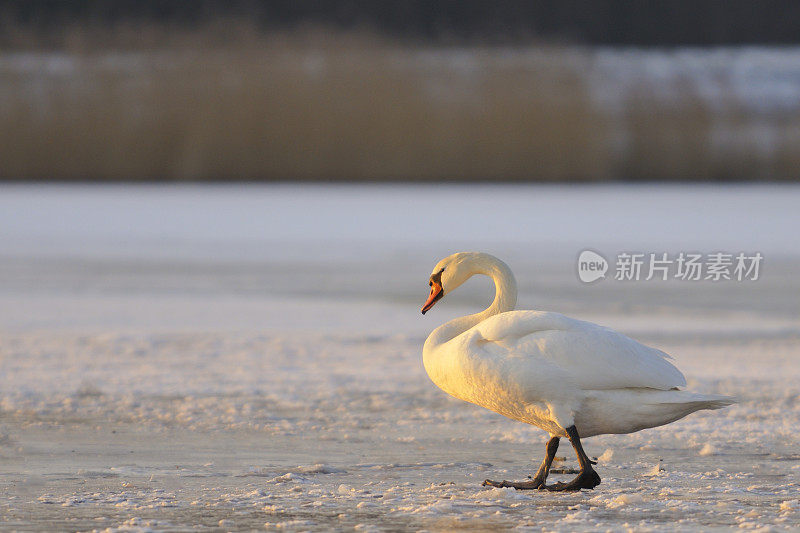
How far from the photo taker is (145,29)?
14.7 metres

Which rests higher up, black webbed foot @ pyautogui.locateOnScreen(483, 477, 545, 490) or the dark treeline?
the dark treeline

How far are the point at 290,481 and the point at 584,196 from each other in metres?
13.3

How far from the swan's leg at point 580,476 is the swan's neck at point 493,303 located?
423 mm

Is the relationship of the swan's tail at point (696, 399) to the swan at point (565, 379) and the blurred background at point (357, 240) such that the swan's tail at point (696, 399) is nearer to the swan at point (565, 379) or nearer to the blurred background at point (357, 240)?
the swan at point (565, 379)

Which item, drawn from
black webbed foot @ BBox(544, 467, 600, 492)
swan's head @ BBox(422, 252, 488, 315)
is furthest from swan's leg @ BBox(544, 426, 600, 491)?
swan's head @ BBox(422, 252, 488, 315)

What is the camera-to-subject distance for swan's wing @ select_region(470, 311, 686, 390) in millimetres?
3061

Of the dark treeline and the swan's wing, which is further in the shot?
the dark treeline

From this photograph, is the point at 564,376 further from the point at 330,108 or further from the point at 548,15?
the point at 548,15

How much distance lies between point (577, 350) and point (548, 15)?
1992cm

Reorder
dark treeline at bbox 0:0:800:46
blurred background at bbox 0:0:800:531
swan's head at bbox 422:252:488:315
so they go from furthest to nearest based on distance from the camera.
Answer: dark treeline at bbox 0:0:800:46 < swan's head at bbox 422:252:488:315 < blurred background at bbox 0:0:800:531

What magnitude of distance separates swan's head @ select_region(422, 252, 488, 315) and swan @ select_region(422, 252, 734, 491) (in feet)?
0.85

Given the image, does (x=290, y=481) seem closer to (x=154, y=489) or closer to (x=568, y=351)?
(x=154, y=489)

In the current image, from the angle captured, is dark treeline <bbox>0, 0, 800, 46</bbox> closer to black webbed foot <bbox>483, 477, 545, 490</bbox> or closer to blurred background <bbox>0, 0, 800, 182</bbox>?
blurred background <bbox>0, 0, 800, 182</bbox>

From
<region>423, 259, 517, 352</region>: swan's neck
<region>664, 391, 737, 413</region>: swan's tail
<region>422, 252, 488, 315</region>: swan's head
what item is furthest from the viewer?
<region>422, 252, 488, 315</region>: swan's head
